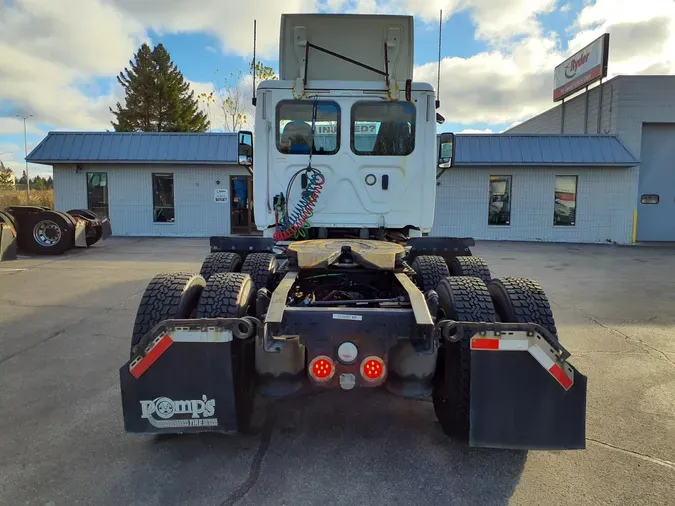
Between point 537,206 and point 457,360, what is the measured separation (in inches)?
675

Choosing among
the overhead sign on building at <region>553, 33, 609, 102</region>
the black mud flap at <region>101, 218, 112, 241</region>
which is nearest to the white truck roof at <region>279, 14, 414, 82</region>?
the black mud flap at <region>101, 218, 112, 241</region>

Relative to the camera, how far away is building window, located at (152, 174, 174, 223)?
61.6 ft

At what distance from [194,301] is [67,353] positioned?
2621 mm

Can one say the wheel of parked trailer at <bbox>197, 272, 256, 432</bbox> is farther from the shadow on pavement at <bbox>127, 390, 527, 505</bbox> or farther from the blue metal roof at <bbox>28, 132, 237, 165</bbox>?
the blue metal roof at <bbox>28, 132, 237, 165</bbox>

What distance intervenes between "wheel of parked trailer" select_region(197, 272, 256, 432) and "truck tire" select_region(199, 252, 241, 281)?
1531 mm

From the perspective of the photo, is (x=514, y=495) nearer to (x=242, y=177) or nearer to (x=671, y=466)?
(x=671, y=466)

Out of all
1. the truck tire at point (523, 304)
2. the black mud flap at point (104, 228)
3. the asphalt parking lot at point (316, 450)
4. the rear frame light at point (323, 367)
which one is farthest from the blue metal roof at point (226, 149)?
the rear frame light at point (323, 367)

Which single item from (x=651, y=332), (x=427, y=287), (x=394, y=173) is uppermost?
(x=394, y=173)

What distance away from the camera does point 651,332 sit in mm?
5945

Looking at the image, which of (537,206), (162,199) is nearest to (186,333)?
(162,199)

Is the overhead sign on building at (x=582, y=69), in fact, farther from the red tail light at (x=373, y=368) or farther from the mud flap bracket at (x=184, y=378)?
the mud flap bracket at (x=184, y=378)

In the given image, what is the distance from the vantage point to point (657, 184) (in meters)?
18.4

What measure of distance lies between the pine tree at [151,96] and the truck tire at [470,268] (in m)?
37.6

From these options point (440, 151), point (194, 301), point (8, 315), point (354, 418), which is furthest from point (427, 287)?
point (8, 315)
